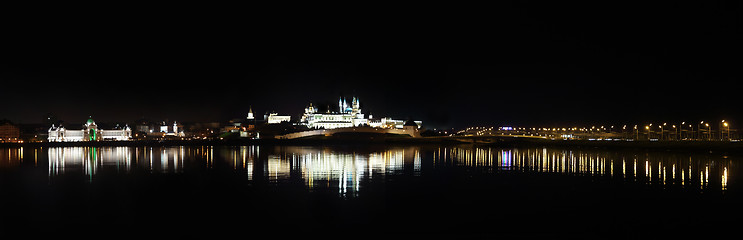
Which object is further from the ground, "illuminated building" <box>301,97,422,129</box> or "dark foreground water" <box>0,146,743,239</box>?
"illuminated building" <box>301,97,422,129</box>

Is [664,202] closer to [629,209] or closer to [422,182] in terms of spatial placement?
[629,209]

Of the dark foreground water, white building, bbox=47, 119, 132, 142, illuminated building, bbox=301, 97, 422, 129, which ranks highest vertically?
illuminated building, bbox=301, 97, 422, 129

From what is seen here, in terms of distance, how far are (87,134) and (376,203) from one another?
100 meters

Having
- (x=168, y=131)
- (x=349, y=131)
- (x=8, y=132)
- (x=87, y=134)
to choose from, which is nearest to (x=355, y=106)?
(x=349, y=131)

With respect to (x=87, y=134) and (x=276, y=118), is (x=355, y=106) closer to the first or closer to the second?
(x=276, y=118)

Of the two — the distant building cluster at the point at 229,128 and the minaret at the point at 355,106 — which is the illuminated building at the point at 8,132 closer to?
the distant building cluster at the point at 229,128

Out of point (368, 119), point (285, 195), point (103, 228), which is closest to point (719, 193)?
point (285, 195)

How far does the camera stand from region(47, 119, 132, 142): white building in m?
99.2

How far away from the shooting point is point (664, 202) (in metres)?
15.8

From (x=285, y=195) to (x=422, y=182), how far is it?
597cm

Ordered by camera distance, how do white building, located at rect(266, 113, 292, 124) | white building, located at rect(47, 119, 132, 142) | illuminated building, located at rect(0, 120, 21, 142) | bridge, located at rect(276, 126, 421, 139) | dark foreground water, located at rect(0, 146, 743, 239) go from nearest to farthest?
dark foreground water, located at rect(0, 146, 743, 239) < bridge, located at rect(276, 126, 421, 139) < illuminated building, located at rect(0, 120, 21, 142) < white building, located at rect(47, 119, 132, 142) < white building, located at rect(266, 113, 292, 124)

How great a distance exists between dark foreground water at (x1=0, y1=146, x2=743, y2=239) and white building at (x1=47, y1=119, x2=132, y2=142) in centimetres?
8243

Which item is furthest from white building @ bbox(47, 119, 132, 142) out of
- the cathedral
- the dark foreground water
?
the dark foreground water

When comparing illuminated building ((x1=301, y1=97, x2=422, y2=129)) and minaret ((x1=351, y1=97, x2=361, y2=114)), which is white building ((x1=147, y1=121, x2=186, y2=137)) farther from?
minaret ((x1=351, y1=97, x2=361, y2=114))
